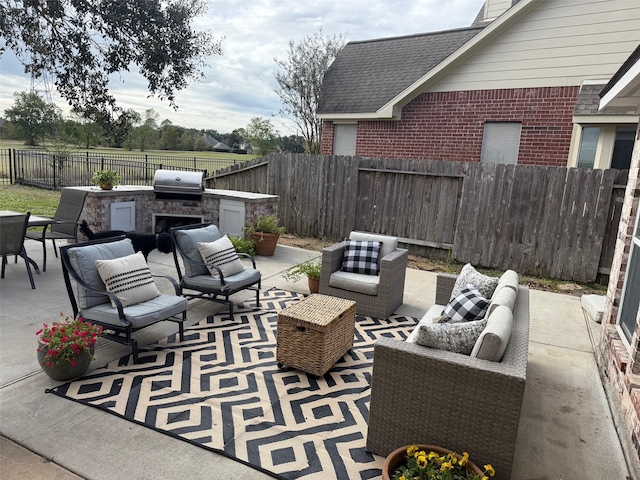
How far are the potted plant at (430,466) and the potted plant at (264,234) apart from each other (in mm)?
5670

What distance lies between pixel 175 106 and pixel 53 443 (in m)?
4.99

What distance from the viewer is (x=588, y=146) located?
8.00 meters

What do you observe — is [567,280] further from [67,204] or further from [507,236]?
[67,204]

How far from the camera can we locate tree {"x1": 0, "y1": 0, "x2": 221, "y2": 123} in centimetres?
532

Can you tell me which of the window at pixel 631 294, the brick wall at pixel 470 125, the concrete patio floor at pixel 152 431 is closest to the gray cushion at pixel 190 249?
the concrete patio floor at pixel 152 431

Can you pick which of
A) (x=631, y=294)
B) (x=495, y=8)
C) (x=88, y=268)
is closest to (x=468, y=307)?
(x=631, y=294)

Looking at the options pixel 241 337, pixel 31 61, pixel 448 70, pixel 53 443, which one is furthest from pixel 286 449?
pixel 448 70

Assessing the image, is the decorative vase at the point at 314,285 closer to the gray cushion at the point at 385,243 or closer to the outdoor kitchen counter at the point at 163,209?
the gray cushion at the point at 385,243

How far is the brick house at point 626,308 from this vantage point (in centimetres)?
298

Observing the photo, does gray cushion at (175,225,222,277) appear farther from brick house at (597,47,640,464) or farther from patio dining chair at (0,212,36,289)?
brick house at (597,47,640,464)

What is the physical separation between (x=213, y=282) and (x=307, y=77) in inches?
583

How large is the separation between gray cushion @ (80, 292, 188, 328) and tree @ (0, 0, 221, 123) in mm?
3612

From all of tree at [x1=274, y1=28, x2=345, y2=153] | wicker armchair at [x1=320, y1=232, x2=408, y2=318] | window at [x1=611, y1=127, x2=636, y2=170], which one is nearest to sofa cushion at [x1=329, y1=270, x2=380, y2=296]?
wicker armchair at [x1=320, y1=232, x2=408, y2=318]

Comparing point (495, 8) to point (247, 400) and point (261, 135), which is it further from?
point (261, 135)
